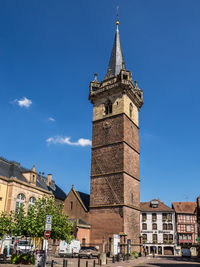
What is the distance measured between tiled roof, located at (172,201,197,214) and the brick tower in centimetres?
2916

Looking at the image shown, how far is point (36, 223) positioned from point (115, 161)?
19.7 m

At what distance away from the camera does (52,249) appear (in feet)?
118

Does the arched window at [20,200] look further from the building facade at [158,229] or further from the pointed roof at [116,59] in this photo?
the building facade at [158,229]

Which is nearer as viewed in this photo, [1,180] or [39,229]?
[39,229]

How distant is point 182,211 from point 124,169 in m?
34.1

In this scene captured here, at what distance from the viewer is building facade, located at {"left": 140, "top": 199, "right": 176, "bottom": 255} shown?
56641 millimetres

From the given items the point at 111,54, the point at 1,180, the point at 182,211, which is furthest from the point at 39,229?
the point at 182,211

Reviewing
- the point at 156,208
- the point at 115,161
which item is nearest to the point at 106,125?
the point at 115,161

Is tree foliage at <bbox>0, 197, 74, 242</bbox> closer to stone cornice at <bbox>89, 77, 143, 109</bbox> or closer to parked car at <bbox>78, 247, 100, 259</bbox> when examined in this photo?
parked car at <bbox>78, 247, 100, 259</bbox>

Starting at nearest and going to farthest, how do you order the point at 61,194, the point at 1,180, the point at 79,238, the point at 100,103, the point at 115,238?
1. the point at 115,238
2. the point at 1,180
3. the point at 79,238
4. the point at 100,103
5. the point at 61,194

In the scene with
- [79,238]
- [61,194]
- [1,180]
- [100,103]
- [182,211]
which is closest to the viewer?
[1,180]

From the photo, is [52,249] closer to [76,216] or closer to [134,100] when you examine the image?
[76,216]

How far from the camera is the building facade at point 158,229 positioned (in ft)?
186

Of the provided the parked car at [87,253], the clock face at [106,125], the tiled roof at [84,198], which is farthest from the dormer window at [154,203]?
the parked car at [87,253]
